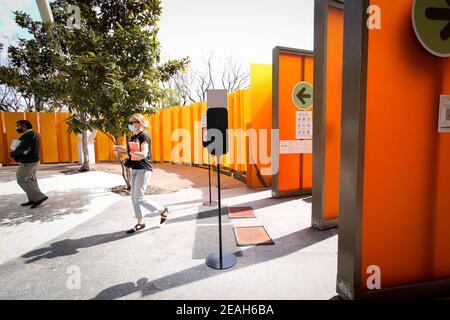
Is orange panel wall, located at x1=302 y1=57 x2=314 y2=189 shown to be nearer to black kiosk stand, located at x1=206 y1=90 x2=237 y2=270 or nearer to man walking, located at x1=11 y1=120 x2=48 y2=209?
black kiosk stand, located at x1=206 y1=90 x2=237 y2=270

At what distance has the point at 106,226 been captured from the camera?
4.44 meters

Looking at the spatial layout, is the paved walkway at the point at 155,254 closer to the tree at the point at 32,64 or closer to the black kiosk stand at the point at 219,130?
the black kiosk stand at the point at 219,130

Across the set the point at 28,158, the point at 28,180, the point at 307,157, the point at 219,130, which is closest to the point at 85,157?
the point at 28,180

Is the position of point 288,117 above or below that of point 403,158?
above

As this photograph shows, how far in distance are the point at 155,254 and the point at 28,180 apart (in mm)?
4250

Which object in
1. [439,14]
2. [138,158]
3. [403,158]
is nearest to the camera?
[439,14]

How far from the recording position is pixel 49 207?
18.4ft

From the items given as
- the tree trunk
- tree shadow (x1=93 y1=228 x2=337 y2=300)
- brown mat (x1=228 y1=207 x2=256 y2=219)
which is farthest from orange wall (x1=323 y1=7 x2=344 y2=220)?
the tree trunk

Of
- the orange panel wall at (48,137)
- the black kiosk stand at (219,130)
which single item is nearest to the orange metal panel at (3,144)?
the orange panel wall at (48,137)

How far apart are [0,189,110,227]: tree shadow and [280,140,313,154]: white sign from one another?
4.78 m

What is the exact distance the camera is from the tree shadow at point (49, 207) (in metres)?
4.90

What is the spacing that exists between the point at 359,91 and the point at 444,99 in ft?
2.96

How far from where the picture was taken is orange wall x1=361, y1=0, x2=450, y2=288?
2.13 metres

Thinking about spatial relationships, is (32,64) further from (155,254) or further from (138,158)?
(155,254)
